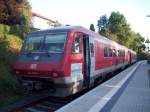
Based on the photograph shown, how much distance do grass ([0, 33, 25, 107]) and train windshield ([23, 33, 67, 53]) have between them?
1.61 m

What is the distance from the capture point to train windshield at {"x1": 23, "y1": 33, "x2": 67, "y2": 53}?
12292 mm

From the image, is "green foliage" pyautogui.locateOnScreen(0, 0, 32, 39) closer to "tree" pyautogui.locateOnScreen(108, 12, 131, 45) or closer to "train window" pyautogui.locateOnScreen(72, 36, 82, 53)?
"train window" pyautogui.locateOnScreen(72, 36, 82, 53)

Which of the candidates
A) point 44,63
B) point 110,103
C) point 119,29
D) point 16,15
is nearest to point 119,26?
point 119,29

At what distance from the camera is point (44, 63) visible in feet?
39.1

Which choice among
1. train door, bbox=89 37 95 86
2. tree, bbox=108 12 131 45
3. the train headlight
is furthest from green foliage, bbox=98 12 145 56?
the train headlight

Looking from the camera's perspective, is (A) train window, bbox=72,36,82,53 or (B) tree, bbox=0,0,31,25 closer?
(A) train window, bbox=72,36,82,53

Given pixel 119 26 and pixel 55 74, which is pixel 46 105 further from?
pixel 119 26

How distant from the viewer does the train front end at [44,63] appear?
11559mm

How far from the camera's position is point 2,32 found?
72.9 ft

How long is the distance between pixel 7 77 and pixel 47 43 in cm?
259

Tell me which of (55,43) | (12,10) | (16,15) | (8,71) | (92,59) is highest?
(12,10)

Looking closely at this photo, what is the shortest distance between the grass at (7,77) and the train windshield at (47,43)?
1.61 metres

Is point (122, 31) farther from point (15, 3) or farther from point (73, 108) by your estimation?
point (73, 108)

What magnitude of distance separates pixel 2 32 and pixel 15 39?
118cm
